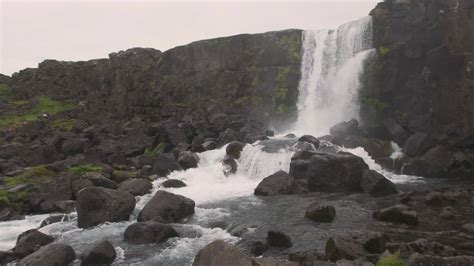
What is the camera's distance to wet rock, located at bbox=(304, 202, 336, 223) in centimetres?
2130

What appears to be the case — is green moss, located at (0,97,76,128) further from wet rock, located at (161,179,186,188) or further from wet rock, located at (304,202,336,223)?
wet rock, located at (304,202,336,223)

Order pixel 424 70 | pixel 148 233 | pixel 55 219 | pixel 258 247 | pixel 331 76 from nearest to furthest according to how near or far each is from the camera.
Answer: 1. pixel 258 247
2. pixel 148 233
3. pixel 55 219
4. pixel 424 70
5. pixel 331 76

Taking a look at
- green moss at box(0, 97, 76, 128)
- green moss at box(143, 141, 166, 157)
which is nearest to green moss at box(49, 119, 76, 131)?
green moss at box(0, 97, 76, 128)

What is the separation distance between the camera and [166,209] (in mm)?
22594

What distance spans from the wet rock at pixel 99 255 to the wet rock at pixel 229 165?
69.2ft

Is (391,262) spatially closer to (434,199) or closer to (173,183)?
(434,199)

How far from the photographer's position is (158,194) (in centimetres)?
2344

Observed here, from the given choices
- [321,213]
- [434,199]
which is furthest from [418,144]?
[321,213]

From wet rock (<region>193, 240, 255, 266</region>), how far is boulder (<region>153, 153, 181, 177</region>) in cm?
2519

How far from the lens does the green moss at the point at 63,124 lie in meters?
61.2

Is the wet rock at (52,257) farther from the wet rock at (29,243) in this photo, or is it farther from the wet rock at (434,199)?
the wet rock at (434,199)

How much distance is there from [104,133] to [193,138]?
1194cm

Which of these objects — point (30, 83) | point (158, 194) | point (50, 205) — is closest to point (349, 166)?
point (158, 194)

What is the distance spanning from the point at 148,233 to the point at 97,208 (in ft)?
15.6
